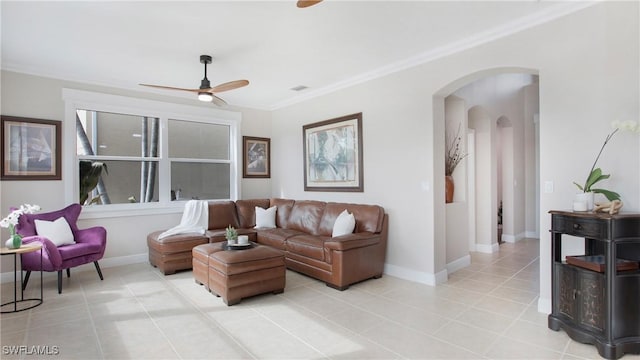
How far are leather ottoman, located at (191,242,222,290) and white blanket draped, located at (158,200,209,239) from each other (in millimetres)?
1004

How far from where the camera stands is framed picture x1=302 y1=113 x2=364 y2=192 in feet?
15.8

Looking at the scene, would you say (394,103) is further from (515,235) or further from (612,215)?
(515,235)

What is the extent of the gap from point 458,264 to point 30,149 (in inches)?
234

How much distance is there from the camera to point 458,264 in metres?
4.58

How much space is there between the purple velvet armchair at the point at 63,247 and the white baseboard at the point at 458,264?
178 inches

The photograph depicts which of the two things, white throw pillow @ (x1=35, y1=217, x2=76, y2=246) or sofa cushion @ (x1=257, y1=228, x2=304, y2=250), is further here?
sofa cushion @ (x1=257, y1=228, x2=304, y2=250)

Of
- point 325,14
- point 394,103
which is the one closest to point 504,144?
point 394,103

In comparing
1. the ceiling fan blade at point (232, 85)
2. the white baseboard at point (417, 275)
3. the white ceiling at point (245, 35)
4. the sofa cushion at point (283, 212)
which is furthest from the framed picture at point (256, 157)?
the white baseboard at point (417, 275)

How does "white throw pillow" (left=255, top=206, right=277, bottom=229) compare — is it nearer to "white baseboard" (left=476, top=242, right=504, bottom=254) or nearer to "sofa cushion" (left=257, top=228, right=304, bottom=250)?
"sofa cushion" (left=257, top=228, right=304, bottom=250)

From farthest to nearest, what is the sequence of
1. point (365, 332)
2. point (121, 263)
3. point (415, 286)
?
point (121, 263) < point (415, 286) < point (365, 332)

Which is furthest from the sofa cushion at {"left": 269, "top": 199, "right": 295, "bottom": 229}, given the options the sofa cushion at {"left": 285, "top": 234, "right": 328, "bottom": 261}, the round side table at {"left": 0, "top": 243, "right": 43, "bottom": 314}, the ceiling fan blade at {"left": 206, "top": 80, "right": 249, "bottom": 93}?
the round side table at {"left": 0, "top": 243, "right": 43, "bottom": 314}

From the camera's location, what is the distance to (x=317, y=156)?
18.1 feet

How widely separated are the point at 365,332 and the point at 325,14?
9.07 ft

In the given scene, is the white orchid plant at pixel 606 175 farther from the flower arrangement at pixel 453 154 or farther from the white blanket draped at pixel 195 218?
the white blanket draped at pixel 195 218
